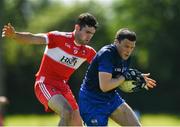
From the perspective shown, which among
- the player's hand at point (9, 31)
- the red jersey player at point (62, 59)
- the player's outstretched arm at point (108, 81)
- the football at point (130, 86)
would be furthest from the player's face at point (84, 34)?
the player's outstretched arm at point (108, 81)

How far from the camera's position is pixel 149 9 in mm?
60344

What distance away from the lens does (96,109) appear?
12.7m

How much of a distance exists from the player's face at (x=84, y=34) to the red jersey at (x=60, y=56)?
9cm

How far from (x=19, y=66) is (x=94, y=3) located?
1323 centimetres

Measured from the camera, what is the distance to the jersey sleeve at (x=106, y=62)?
1238 centimetres

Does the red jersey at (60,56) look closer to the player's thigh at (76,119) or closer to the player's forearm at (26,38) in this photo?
the player's forearm at (26,38)

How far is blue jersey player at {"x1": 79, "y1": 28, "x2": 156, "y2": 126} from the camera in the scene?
1241cm

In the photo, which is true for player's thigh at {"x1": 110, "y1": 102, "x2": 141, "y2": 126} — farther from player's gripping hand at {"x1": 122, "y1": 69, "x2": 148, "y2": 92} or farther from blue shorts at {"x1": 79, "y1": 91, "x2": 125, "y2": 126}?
player's gripping hand at {"x1": 122, "y1": 69, "x2": 148, "y2": 92}

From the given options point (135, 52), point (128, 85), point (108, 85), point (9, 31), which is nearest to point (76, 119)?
point (128, 85)

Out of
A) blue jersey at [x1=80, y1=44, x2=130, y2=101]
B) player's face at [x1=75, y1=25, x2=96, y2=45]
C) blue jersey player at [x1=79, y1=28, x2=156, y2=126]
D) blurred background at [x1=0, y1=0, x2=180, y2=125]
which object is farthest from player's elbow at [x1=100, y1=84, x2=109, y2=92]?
blurred background at [x1=0, y1=0, x2=180, y2=125]

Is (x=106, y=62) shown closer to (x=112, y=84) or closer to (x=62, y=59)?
(x=112, y=84)

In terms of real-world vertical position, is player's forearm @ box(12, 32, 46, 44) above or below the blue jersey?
above

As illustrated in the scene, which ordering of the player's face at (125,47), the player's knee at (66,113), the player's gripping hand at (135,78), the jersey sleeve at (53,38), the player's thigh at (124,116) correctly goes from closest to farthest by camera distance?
1. the player's face at (125,47)
2. the player's gripping hand at (135,78)
3. the player's thigh at (124,116)
4. the player's knee at (66,113)
5. the jersey sleeve at (53,38)

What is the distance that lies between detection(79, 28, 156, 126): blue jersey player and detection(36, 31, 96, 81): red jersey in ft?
3.24
